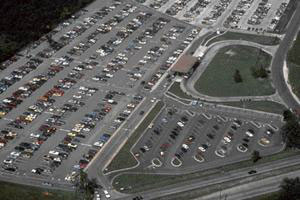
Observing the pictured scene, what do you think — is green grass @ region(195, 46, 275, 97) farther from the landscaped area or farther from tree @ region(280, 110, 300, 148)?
tree @ region(280, 110, 300, 148)

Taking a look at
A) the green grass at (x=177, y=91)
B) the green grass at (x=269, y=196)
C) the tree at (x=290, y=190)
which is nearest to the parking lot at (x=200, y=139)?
the green grass at (x=177, y=91)

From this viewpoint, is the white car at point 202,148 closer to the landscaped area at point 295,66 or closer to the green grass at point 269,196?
A: the green grass at point 269,196

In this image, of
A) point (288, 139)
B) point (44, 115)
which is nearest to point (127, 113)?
point (44, 115)

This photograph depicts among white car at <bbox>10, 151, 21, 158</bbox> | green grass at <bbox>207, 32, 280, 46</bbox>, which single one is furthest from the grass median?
white car at <bbox>10, 151, 21, 158</bbox>

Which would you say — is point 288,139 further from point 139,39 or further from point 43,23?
point 43,23

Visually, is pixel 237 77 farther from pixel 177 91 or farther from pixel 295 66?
pixel 295 66

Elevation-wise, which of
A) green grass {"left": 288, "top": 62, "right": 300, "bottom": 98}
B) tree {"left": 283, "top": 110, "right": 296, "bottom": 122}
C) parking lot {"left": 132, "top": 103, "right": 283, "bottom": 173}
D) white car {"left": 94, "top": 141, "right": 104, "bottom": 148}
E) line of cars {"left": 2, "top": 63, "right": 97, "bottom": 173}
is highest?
tree {"left": 283, "top": 110, "right": 296, "bottom": 122}

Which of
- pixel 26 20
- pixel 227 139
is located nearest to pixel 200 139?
pixel 227 139
